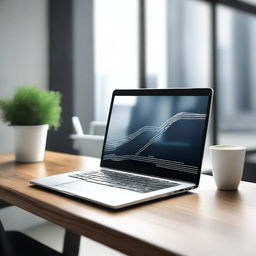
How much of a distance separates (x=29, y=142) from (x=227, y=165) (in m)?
0.67

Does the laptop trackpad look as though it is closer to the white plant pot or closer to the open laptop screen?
the open laptop screen

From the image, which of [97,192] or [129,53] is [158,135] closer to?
[97,192]

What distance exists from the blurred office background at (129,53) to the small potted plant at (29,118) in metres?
0.52

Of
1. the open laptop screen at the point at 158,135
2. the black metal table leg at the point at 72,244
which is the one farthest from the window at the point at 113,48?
the open laptop screen at the point at 158,135

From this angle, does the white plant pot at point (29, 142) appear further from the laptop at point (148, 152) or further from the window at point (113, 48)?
the window at point (113, 48)

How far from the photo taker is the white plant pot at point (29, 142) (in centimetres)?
117

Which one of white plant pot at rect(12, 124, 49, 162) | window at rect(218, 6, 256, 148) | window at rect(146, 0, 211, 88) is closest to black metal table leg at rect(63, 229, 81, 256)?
white plant pot at rect(12, 124, 49, 162)

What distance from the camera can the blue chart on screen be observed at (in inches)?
30.9

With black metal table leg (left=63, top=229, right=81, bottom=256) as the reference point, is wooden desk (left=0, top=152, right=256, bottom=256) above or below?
above

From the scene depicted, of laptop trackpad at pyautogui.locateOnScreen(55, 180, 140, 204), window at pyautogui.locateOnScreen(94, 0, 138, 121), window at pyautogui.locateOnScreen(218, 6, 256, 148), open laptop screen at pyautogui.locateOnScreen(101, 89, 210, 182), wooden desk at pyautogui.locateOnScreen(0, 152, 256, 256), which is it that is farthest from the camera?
window at pyautogui.locateOnScreen(218, 6, 256, 148)

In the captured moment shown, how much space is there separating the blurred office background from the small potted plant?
1.70 feet

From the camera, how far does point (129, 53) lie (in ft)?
8.19

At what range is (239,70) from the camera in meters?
2.91

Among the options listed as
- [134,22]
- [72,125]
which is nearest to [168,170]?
[72,125]
